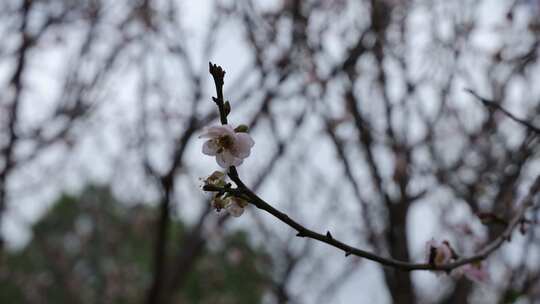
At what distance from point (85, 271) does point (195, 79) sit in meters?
8.54

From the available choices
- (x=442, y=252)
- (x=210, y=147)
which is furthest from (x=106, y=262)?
(x=210, y=147)

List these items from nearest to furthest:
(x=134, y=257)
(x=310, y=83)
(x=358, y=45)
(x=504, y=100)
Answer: (x=358, y=45)
(x=310, y=83)
(x=504, y=100)
(x=134, y=257)

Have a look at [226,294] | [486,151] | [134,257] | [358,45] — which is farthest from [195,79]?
[134,257]

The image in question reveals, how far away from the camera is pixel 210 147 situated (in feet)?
4.23

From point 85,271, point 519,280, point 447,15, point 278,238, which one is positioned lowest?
point 519,280

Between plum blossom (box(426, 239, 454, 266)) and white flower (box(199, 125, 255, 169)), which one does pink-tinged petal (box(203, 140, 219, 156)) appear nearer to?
white flower (box(199, 125, 255, 169))

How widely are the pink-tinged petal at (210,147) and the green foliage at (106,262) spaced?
3.76m

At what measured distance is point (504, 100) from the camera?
4.27 meters

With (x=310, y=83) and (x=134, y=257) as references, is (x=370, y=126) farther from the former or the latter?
(x=134, y=257)

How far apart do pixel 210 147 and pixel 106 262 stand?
758 cm

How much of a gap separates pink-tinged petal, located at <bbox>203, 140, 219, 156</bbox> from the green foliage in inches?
148

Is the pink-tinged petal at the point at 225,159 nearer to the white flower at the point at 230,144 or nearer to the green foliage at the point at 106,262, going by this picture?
the white flower at the point at 230,144

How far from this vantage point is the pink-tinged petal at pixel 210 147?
1271mm

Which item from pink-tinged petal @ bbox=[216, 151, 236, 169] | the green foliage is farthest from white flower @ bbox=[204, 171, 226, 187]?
the green foliage
